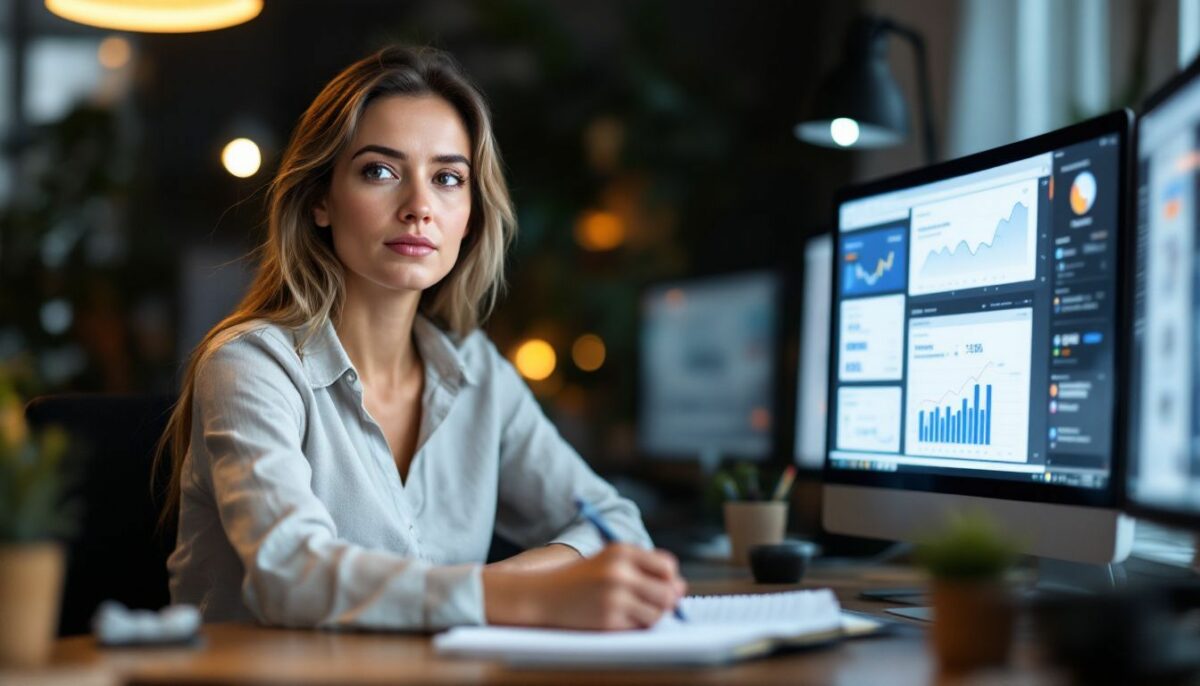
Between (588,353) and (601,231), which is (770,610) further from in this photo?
(601,231)

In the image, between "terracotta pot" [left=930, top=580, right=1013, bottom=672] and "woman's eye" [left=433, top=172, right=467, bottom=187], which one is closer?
"terracotta pot" [left=930, top=580, right=1013, bottom=672]

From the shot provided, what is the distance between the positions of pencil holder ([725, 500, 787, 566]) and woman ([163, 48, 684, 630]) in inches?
9.0

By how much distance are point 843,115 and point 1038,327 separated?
112 cm

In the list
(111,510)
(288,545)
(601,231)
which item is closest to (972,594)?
(288,545)

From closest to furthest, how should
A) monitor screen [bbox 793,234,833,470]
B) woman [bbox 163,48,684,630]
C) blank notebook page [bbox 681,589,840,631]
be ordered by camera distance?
1. blank notebook page [bbox 681,589,840,631]
2. woman [bbox 163,48,684,630]
3. monitor screen [bbox 793,234,833,470]

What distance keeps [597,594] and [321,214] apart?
2.84 feet

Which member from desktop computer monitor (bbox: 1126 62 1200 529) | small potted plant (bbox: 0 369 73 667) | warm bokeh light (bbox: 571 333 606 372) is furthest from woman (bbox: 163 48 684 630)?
warm bokeh light (bbox: 571 333 606 372)

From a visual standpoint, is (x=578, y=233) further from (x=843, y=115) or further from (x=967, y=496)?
(x=967, y=496)

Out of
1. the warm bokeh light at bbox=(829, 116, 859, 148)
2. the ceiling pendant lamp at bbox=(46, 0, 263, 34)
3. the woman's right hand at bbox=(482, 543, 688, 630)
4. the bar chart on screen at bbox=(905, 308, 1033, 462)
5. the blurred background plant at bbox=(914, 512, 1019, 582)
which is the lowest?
the woman's right hand at bbox=(482, 543, 688, 630)

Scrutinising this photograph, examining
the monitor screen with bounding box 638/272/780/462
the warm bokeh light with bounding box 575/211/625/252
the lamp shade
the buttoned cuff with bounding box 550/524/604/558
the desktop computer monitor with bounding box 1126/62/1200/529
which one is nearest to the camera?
the desktop computer monitor with bounding box 1126/62/1200/529

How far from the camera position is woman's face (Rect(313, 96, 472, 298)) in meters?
1.69

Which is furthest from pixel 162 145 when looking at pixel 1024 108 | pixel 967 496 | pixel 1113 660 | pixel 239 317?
pixel 1113 660

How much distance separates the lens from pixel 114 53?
706 centimetres

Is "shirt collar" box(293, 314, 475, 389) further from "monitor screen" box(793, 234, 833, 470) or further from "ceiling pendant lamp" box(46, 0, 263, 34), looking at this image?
"ceiling pendant lamp" box(46, 0, 263, 34)
